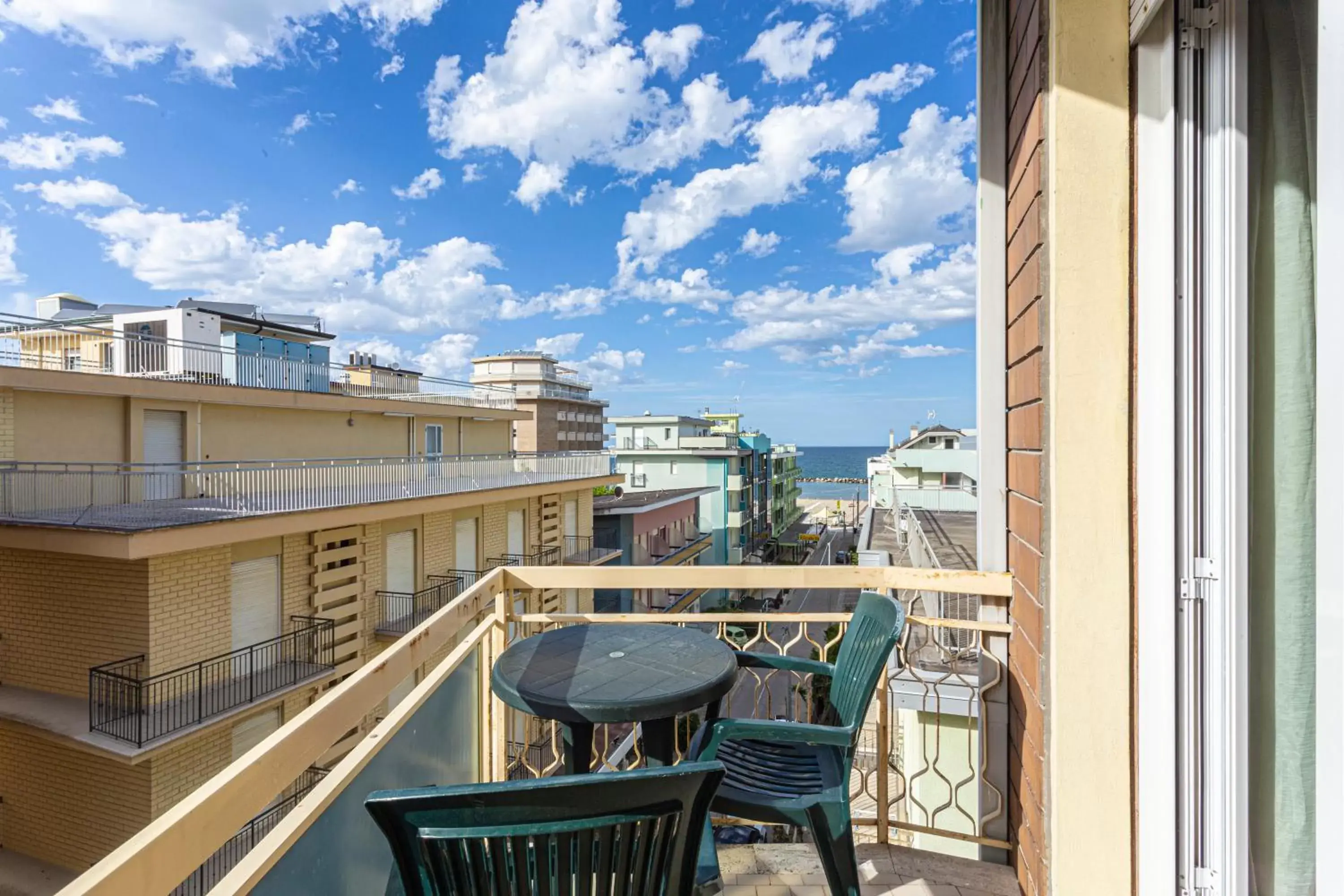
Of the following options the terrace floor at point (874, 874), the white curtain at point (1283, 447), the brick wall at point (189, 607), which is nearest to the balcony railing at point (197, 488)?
the brick wall at point (189, 607)

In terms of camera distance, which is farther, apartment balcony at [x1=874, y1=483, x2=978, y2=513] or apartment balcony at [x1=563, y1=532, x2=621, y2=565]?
apartment balcony at [x1=563, y1=532, x2=621, y2=565]

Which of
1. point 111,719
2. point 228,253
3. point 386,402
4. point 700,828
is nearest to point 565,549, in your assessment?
point 386,402

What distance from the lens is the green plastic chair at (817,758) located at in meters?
1.41

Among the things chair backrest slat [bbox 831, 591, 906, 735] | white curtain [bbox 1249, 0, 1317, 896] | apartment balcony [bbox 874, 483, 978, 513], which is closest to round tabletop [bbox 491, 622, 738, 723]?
chair backrest slat [bbox 831, 591, 906, 735]

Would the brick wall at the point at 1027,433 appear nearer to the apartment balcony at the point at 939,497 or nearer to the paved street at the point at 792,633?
the paved street at the point at 792,633

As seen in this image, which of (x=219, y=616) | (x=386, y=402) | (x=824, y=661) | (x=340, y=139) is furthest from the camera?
(x=340, y=139)

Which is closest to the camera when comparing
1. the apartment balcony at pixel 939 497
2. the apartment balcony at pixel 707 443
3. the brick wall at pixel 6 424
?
the brick wall at pixel 6 424

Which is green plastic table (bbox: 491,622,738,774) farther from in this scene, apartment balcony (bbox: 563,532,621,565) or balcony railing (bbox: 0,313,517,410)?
Result: apartment balcony (bbox: 563,532,621,565)

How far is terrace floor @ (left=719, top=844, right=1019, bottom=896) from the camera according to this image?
1873 mm

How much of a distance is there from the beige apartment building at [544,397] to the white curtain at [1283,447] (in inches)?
1306

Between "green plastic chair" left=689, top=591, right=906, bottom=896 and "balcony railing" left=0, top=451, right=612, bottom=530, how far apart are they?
27.9ft

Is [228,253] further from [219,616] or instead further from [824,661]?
[824,661]

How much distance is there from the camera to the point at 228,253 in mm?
45594

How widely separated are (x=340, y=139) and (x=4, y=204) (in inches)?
378
